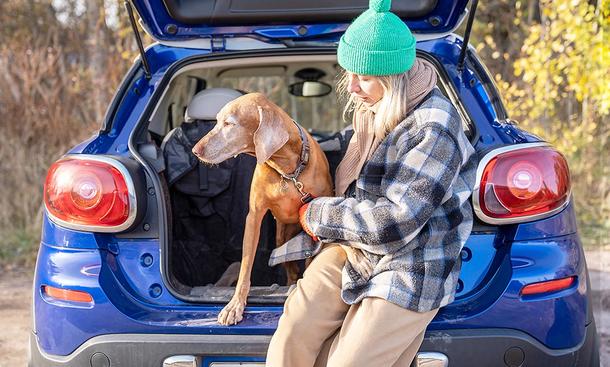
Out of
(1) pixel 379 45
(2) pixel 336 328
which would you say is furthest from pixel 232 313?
(1) pixel 379 45

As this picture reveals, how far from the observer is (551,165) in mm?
2449

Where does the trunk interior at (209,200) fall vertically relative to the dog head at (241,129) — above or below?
below

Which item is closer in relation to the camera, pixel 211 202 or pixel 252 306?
pixel 252 306

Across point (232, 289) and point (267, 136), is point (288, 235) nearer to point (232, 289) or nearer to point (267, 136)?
point (232, 289)

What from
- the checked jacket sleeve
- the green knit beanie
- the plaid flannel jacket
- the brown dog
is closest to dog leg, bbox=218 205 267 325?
the brown dog

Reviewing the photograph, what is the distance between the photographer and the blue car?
7.62 ft

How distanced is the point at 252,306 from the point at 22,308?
3.02 meters

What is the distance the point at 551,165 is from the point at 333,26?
46.8 inches

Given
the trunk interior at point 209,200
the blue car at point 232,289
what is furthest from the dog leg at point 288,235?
the trunk interior at point 209,200

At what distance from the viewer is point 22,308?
16.2 feet

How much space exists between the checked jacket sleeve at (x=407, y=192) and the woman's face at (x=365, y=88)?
178 mm

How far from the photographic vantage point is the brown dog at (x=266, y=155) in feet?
8.58

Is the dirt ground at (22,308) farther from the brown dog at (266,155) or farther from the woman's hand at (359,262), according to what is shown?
the woman's hand at (359,262)

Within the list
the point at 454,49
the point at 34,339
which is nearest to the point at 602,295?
the point at 454,49
